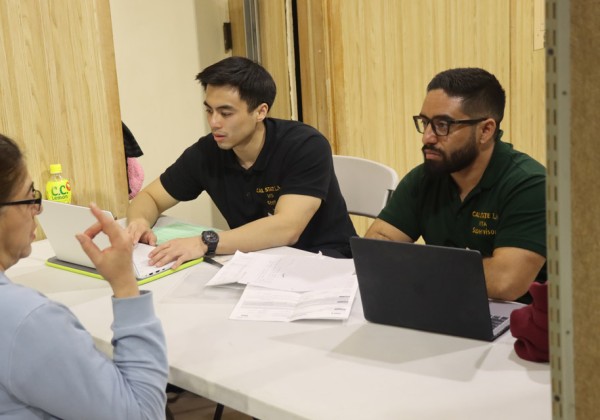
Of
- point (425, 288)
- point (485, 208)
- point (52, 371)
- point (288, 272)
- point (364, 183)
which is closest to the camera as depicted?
point (52, 371)

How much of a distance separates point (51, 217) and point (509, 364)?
132 centimetres

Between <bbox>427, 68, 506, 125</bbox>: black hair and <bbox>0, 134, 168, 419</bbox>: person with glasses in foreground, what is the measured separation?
3.79 ft

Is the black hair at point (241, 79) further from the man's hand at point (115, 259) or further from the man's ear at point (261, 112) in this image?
the man's hand at point (115, 259)

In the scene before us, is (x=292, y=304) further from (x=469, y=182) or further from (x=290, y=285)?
(x=469, y=182)

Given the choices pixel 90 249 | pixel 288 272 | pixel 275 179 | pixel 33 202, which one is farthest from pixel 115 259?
pixel 275 179

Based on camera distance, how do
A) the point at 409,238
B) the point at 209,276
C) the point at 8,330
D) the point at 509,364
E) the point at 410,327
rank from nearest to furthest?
the point at 8,330
the point at 509,364
the point at 410,327
the point at 209,276
the point at 409,238

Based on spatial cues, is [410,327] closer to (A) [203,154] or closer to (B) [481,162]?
(B) [481,162]

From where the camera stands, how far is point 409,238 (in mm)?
2248

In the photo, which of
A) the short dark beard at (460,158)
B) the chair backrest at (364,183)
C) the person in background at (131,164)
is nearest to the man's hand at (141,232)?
the person in background at (131,164)

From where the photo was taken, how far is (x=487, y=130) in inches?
82.0

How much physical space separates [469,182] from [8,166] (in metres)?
1.30

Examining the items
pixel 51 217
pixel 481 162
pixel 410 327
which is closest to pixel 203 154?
pixel 51 217

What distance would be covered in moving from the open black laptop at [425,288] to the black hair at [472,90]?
28.2 inches

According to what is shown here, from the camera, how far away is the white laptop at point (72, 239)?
6.44 ft
